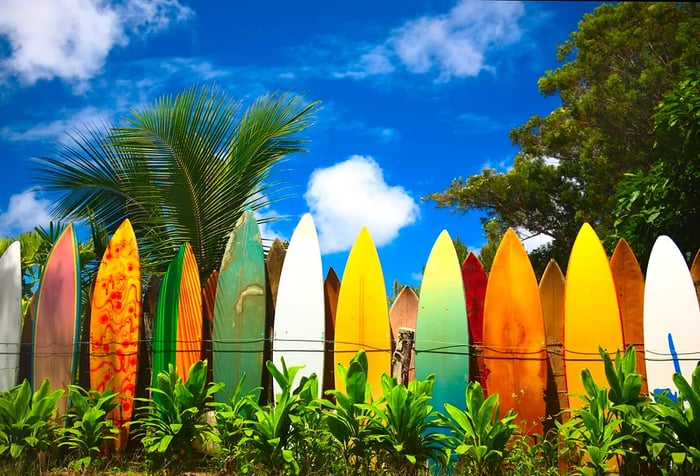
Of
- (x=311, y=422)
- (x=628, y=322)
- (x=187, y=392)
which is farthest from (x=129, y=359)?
(x=628, y=322)

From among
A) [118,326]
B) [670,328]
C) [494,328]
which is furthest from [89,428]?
[670,328]

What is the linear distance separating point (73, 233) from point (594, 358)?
3.88 metres

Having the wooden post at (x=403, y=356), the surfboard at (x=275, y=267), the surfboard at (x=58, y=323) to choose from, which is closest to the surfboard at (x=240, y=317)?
the surfboard at (x=275, y=267)

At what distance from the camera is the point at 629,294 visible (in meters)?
4.58

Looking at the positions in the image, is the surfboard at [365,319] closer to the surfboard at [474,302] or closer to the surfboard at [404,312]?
the surfboard at [404,312]

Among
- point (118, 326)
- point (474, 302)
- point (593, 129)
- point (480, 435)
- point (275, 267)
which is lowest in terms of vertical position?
point (480, 435)

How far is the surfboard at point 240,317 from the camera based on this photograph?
459cm

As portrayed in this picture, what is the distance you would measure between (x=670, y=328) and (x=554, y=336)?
2.43ft

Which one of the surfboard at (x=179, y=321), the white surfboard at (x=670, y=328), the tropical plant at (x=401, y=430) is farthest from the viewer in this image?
the surfboard at (x=179, y=321)

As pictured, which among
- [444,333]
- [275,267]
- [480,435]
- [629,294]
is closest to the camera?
[480,435]

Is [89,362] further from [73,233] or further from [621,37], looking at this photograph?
[621,37]

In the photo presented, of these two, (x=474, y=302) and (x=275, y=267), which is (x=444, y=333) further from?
(x=275, y=267)

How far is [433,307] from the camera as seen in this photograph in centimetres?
→ 453

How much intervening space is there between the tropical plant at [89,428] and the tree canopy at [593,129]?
27.9ft
